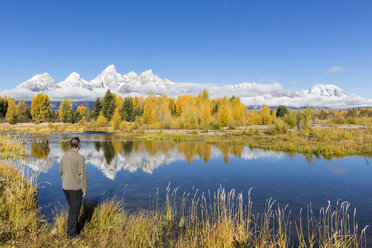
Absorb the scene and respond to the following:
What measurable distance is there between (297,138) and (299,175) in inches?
582

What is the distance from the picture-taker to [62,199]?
9375 millimetres

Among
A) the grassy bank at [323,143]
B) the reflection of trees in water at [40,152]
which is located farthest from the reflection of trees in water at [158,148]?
the reflection of trees in water at [40,152]

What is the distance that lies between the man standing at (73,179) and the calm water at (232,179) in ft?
10.0

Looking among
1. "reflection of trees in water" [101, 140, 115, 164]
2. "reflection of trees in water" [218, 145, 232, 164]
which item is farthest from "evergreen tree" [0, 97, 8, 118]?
"reflection of trees in water" [218, 145, 232, 164]

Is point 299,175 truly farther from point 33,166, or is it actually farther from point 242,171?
point 33,166

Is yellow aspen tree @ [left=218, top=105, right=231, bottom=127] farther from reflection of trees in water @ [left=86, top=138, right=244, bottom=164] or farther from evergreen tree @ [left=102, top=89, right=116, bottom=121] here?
evergreen tree @ [left=102, top=89, right=116, bottom=121]

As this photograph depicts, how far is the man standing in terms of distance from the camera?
204 inches

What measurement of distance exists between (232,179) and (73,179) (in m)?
9.58

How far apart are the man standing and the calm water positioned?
3.05 meters

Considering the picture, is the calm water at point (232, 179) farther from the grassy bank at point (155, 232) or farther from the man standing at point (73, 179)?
the man standing at point (73, 179)

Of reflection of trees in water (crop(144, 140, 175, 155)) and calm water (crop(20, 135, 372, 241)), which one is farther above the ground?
calm water (crop(20, 135, 372, 241))

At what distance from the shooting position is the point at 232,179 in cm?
1303

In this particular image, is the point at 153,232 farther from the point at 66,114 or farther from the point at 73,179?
the point at 66,114

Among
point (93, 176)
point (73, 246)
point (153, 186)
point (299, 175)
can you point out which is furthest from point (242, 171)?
point (73, 246)
